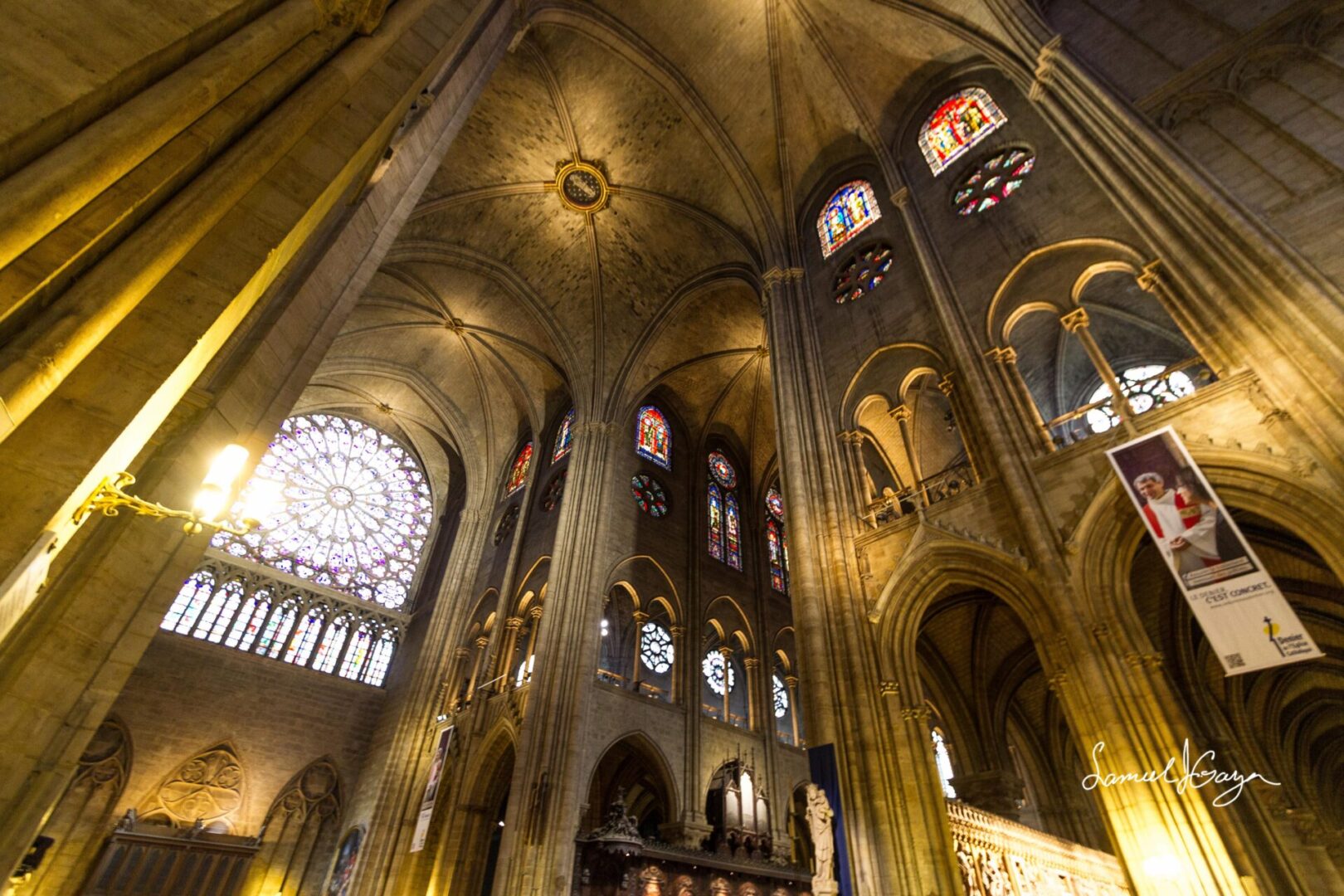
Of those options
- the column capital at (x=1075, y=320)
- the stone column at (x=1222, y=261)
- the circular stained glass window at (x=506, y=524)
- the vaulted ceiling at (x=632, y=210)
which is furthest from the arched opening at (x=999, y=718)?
the circular stained glass window at (x=506, y=524)

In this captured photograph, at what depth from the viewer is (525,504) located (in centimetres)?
1920

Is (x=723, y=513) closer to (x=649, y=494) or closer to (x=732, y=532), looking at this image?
(x=732, y=532)

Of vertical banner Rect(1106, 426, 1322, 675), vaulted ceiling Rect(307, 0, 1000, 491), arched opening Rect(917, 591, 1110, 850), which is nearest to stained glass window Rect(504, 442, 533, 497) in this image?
vaulted ceiling Rect(307, 0, 1000, 491)

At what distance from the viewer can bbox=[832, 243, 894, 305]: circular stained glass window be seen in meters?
12.3

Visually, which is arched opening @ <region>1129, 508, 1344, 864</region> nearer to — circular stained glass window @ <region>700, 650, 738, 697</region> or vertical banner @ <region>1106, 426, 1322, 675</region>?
vertical banner @ <region>1106, 426, 1322, 675</region>

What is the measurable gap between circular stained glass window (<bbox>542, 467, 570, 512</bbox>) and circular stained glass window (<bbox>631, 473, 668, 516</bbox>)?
2139mm

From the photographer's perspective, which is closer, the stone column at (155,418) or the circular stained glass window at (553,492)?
the stone column at (155,418)

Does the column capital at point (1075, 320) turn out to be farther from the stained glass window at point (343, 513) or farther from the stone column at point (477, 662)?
the stained glass window at point (343, 513)

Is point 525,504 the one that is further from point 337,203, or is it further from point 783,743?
point 337,203

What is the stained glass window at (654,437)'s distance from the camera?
19.4 metres

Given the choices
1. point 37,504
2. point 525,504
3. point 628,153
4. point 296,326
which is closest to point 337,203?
point 296,326

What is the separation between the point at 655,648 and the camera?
16.2m

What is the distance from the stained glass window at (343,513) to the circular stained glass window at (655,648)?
942 centimetres

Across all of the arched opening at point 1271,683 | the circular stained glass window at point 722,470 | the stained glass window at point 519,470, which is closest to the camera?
the arched opening at point 1271,683
